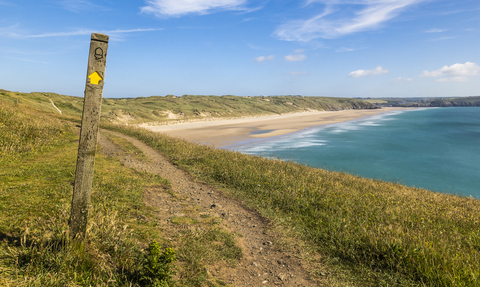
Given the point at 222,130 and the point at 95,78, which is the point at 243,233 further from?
the point at 222,130

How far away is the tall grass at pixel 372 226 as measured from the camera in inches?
200

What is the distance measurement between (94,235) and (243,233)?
3741 mm

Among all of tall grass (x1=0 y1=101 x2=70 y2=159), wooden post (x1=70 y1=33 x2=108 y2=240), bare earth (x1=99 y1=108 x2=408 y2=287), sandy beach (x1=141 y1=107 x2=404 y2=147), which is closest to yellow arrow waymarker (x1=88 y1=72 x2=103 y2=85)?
wooden post (x1=70 y1=33 x2=108 y2=240)

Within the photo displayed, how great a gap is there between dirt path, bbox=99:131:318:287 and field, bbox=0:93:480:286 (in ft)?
0.97

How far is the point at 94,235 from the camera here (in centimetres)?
433

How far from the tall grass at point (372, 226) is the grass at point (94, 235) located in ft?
8.60

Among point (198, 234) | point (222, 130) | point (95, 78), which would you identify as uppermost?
point (95, 78)

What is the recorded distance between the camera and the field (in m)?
3.85

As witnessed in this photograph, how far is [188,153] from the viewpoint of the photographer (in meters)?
16.4

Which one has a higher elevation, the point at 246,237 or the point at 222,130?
the point at 222,130

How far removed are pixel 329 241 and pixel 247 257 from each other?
2.30 m

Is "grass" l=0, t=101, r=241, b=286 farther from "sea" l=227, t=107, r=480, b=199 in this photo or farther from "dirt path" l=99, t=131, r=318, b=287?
"sea" l=227, t=107, r=480, b=199

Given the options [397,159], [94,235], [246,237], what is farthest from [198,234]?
[397,159]

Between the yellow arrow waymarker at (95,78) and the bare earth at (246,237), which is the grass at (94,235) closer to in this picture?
the bare earth at (246,237)
